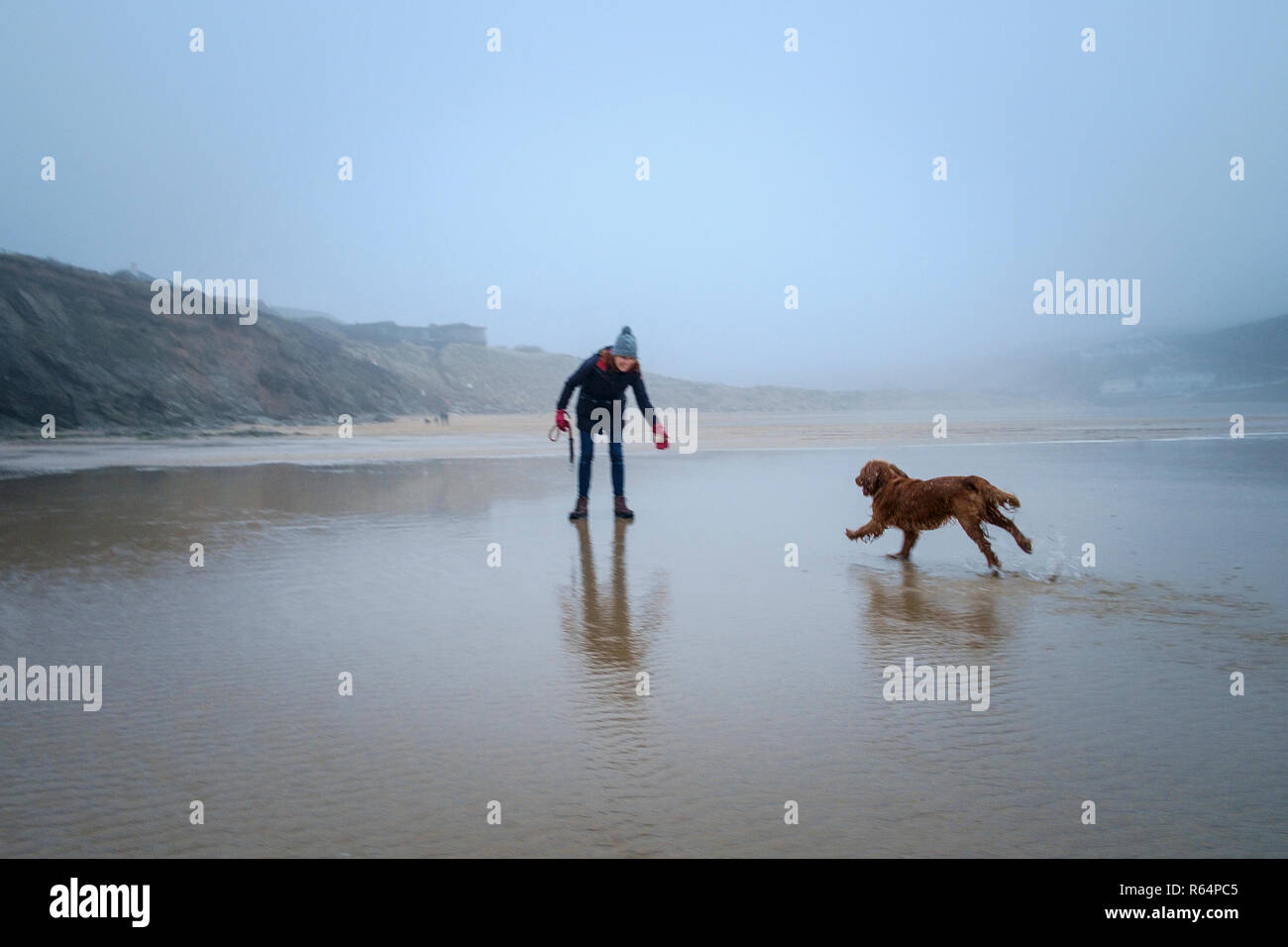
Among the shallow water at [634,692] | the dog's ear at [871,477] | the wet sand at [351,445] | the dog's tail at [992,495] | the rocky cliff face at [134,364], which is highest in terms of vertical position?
the rocky cliff face at [134,364]

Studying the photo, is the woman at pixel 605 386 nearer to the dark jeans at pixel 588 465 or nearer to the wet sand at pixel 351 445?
the dark jeans at pixel 588 465

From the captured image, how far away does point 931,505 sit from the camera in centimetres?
731

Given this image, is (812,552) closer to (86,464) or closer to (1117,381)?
(86,464)

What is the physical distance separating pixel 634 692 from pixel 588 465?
652cm

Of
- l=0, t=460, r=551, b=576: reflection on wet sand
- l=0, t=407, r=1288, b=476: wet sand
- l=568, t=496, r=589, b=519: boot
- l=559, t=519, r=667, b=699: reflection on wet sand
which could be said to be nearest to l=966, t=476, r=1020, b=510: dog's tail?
l=559, t=519, r=667, b=699: reflection on wet sand

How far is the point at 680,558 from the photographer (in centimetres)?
757

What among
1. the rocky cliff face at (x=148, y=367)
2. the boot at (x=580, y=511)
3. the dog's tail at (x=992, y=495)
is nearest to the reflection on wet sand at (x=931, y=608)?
the dog's tail at (x=992, y=495)

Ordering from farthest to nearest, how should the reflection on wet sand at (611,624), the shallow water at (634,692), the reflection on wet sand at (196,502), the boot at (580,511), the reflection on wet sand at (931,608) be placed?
1. the boot at (580,511)
2. the reflection on wet sand at (196,502)
3. the reflection on wet sand at (931,608)
4. the reflection on wet sand at (611,624)
5. the shallow water at (634,692)

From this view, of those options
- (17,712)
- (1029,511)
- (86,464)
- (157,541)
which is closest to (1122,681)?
(17,712)

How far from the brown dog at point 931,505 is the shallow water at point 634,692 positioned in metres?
0.28

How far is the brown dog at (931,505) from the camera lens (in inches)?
279

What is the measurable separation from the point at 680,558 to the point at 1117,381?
425 feet

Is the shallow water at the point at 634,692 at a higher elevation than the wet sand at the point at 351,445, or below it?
below

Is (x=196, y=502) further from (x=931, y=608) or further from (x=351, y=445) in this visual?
(x=351, y=445)
